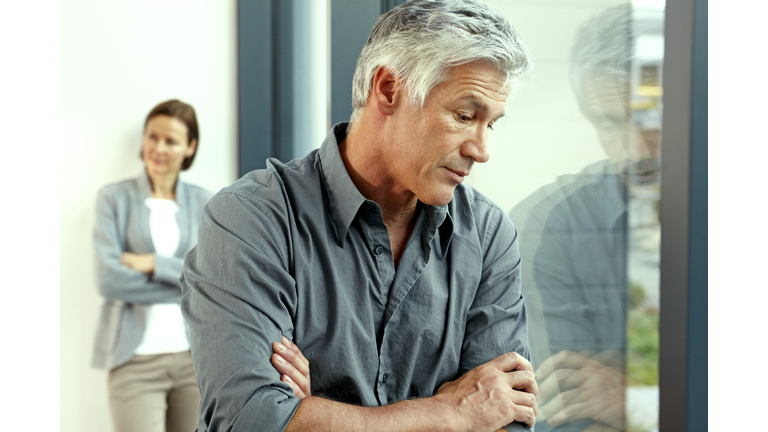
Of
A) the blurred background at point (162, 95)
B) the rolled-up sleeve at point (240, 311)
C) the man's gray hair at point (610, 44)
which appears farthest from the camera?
the blurred background at point (162, 95)

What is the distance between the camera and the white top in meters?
2.92

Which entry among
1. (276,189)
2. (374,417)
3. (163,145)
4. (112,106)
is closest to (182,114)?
(163,145)

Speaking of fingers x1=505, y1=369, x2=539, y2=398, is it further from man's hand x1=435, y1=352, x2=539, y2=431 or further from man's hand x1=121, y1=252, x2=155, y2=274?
man's hand x1=121, y1=252, x2=155, y2=274

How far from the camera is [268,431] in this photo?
3.76 feet

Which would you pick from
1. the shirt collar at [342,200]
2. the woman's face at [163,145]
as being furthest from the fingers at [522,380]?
the woman's face at [163,145]

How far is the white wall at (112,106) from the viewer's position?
324 cm

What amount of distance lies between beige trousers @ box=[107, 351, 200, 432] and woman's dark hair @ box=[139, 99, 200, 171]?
3.04ft

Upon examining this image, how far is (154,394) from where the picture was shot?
2900 millimetres

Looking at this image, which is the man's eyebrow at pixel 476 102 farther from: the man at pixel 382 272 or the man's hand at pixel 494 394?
the man's hand at pixel 494 394

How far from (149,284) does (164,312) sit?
0.14 meters

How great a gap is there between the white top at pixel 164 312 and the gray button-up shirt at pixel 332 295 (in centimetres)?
171

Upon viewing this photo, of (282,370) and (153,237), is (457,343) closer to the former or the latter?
(282,370)
